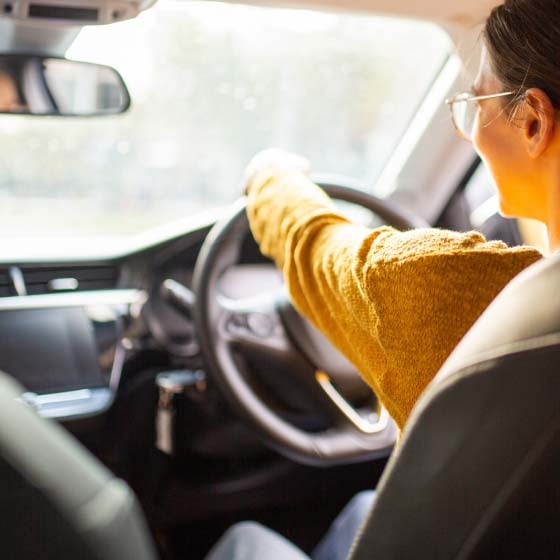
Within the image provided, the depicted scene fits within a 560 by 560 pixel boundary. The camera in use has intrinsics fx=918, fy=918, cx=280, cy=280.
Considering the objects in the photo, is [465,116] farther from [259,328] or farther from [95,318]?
[95,318]

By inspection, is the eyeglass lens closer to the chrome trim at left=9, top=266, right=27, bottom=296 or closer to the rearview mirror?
the rearview mirror

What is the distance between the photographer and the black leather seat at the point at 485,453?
2.34 feet

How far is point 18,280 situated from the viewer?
2.12 metres

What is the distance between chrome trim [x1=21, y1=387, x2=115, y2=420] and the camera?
2055mm

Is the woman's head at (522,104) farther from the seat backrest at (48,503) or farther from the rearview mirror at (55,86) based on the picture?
the rearview mirror at (55,86)

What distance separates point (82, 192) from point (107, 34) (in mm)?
480

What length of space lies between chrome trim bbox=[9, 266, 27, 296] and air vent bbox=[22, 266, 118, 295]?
0.02 meters

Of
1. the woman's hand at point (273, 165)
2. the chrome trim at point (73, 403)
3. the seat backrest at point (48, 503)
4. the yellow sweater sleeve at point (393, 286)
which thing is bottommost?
the chrome trim at point (73, 403)

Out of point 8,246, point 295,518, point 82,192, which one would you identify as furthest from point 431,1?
point 295,518

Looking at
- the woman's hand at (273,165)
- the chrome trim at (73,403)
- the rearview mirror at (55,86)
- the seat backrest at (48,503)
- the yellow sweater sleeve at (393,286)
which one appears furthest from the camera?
the chrome trim at (73,403)

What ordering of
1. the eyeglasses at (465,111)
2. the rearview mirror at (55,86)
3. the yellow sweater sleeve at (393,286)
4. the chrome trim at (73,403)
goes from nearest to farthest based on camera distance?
1. the yellow sweater sleeve at (393,286)
2. the eyeglasses at (465,111)
3. the rearview mirror at (55,86)
4. the chrome trim at (73,403)

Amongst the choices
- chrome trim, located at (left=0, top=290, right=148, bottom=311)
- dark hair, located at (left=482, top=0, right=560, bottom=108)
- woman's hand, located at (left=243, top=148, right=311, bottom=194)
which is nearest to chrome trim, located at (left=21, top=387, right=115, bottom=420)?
chrome trim, located at (left=0, top=290, right=148, bottom=311)

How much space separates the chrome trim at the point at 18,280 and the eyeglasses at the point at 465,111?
120cm

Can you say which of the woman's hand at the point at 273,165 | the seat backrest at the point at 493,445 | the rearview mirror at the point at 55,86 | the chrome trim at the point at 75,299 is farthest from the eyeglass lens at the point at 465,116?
the chrome trim at the point at 75,299
